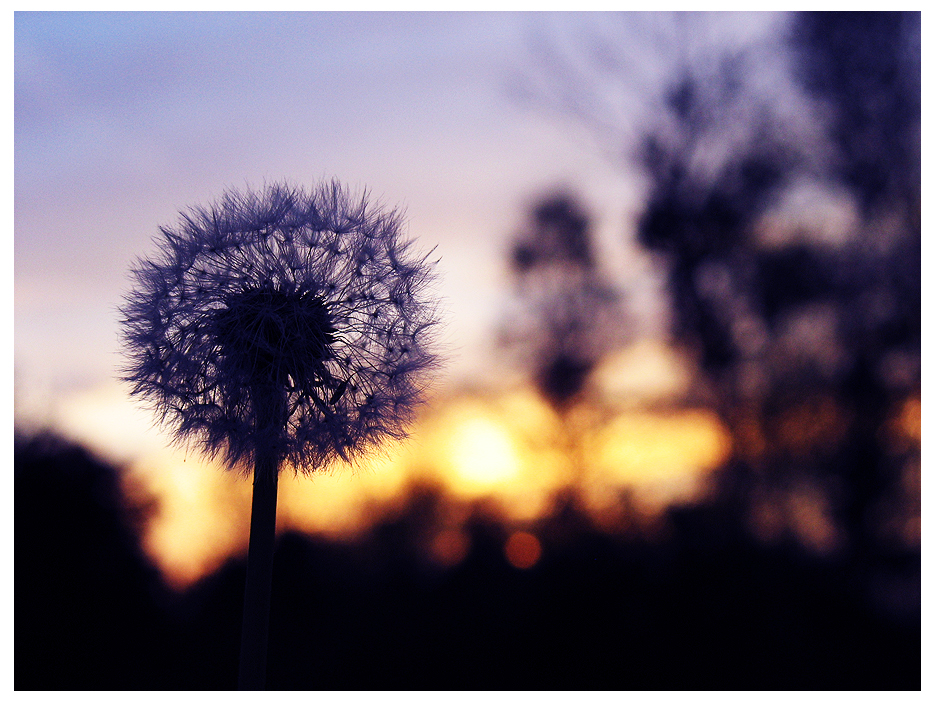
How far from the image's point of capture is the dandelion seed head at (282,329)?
9.28ft

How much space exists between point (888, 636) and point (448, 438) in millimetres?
3790

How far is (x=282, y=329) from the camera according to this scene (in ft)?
9.16

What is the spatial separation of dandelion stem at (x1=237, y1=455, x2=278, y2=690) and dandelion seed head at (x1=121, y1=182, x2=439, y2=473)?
0.13 metres

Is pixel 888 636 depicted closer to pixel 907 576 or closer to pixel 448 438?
pixel 907 576

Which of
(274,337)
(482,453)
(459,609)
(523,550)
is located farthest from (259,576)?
(459,609)

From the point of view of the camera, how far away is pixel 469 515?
6.66 metres

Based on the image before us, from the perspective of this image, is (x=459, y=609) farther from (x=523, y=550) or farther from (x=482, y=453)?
(x=482, y=453)

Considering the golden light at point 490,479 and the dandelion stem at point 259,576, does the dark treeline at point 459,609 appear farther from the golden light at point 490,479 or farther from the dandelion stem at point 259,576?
the dandelion stem at point 259,576

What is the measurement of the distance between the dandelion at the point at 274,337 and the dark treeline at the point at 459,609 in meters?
3.51

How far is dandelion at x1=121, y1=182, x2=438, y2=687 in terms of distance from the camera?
279 centimetres

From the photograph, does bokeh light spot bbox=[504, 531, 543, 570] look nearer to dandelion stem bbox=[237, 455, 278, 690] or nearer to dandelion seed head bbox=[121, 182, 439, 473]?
dandelion seed head bbox=[121, 182, 439, 473]

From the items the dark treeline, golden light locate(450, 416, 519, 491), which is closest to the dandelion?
golden light locate(450, 416, 519, 491)

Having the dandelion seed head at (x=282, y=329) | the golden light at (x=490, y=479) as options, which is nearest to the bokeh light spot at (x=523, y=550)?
the golden light at (x=490, y=479)

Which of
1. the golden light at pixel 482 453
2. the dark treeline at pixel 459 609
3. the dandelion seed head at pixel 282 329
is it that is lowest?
the dark treeline at pixel 459 609
